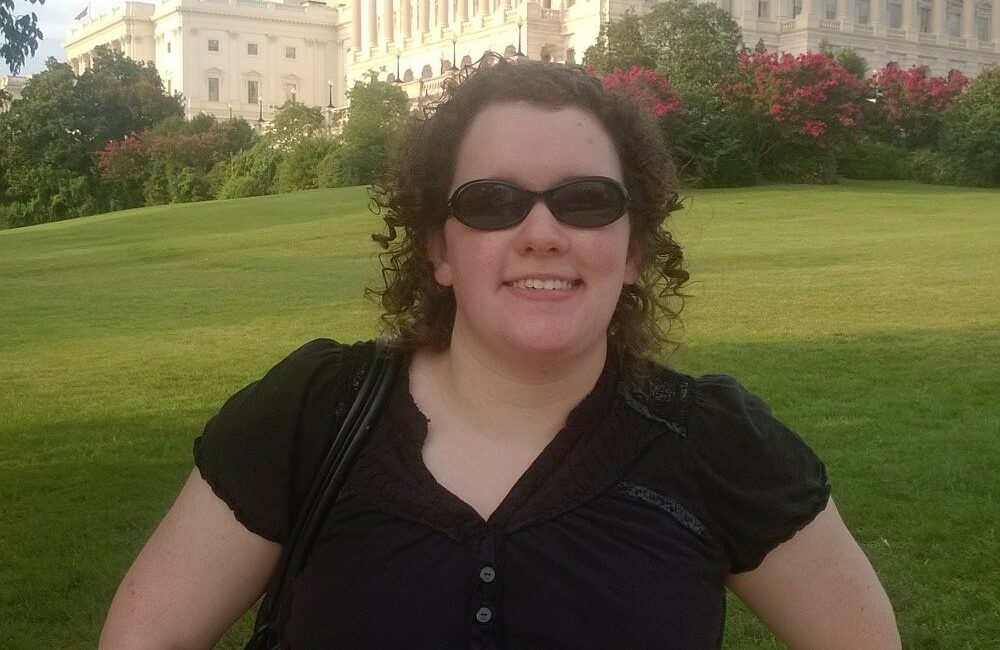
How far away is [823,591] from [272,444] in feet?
3.21

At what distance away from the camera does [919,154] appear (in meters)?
37.5

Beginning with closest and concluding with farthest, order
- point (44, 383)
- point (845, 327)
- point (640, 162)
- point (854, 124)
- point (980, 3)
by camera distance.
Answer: point (640, 162) < point (44, 383) < point (845, 327) < point (854, 124) < point (980, 3)

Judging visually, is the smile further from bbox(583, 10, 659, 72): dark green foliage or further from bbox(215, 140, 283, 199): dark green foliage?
bbox(215, 140, 283, 199): dark green foliage

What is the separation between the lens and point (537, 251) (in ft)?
6.71

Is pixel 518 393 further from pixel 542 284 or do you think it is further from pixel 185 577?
pixel 185 577

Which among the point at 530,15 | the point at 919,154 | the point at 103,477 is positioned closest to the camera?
the point at 103,477

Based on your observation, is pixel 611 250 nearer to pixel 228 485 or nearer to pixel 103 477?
pixel 228 485

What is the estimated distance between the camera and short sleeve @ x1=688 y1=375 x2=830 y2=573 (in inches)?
79.8

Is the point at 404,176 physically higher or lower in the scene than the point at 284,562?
higher

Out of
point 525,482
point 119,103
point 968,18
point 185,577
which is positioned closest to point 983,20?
point 968,18

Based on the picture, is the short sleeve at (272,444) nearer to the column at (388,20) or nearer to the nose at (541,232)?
the nose at (541,232)

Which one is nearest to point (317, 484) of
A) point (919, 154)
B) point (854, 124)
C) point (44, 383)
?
point (44, 383)

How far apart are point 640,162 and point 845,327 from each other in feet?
31.2

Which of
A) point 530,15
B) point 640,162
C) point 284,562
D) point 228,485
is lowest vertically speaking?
point 284,562
